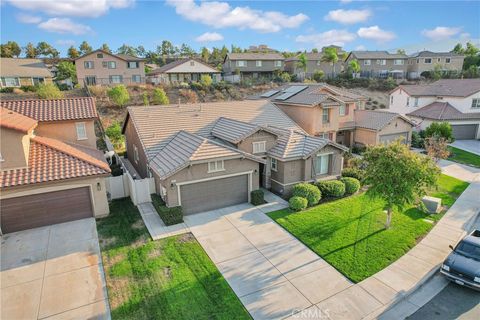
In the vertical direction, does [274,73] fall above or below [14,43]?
below

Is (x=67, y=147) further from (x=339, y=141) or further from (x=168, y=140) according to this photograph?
(x=339, y=141)

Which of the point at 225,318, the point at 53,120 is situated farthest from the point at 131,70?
the point at 225,318

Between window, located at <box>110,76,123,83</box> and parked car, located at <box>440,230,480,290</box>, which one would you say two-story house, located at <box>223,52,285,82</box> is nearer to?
window, located at <box>110,76,123,83</box>

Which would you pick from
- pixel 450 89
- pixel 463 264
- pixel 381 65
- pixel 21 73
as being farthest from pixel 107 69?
pixel 381 65

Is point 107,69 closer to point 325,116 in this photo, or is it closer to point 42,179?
point 325,116

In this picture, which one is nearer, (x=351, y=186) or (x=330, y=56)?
(x=351, y=186)

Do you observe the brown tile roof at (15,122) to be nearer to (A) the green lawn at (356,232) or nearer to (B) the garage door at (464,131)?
(A) the green lawn at (356,232)
